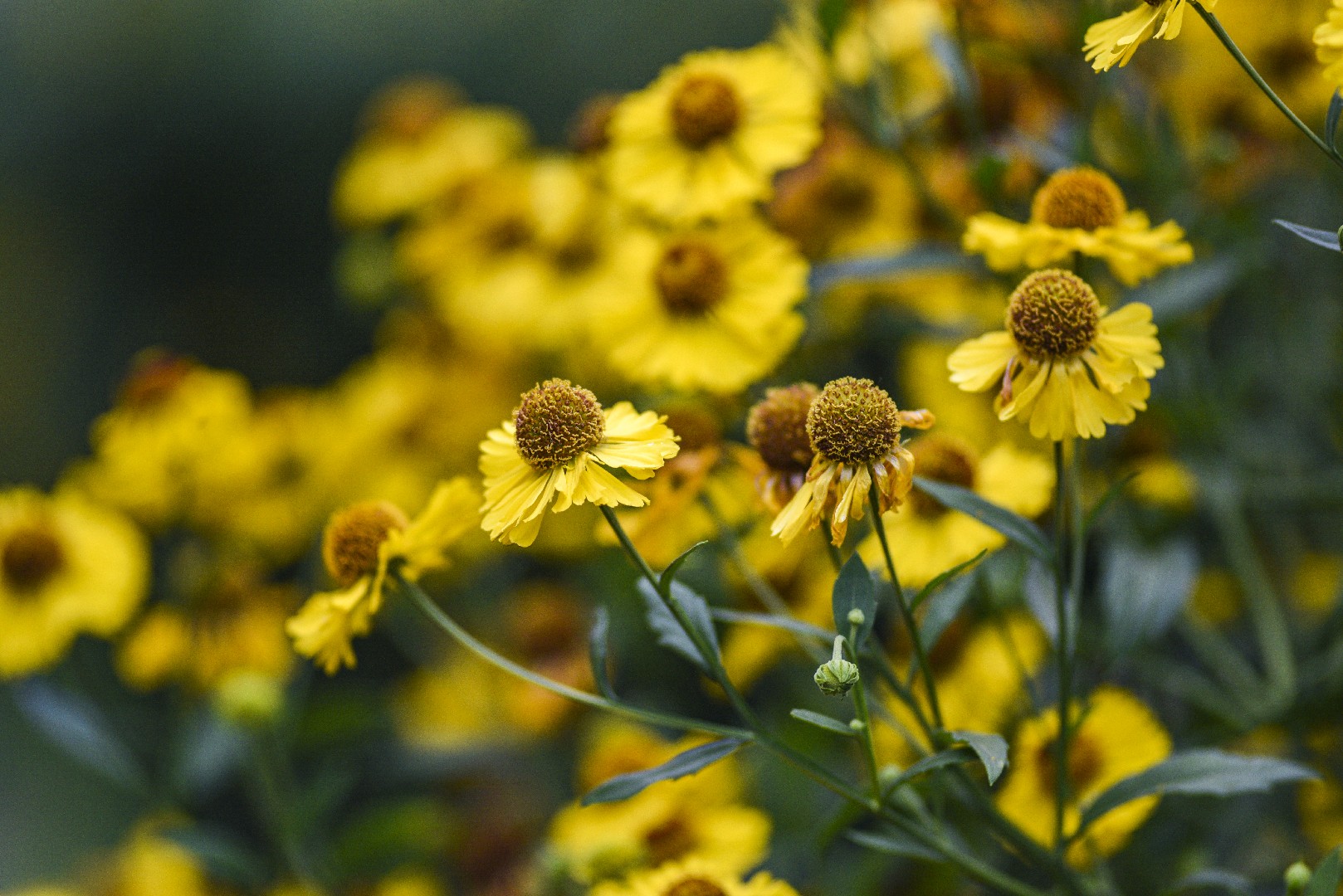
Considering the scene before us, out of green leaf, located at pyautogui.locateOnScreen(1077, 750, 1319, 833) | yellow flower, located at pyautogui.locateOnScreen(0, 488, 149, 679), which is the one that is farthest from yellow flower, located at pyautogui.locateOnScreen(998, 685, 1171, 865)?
yellow flower, located at pyautogui.locateOnScreen(0, 488, 149, 679)

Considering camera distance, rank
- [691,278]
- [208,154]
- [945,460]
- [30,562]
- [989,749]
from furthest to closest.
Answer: [208,154] < [30,562] < [691,278] < [945,460] < [989,749]

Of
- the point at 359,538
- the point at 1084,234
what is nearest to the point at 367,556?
the point at 359,538

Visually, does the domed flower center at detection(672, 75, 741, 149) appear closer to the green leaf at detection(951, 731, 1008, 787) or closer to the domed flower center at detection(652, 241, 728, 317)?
the domed flower center at detection(652, 241, 728, 317)

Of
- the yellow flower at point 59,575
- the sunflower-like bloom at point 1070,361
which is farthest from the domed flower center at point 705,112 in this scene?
the yellow flower at point 59,575

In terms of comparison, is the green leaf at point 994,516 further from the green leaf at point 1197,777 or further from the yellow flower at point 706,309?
→ the yellow flower at point 706,309

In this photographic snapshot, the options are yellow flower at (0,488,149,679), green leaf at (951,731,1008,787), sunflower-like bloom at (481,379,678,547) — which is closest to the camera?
green leaf at (951,731,1008,787)

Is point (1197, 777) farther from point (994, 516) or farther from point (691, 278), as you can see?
point (691, 278)

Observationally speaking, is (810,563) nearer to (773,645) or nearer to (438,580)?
(773,645)
